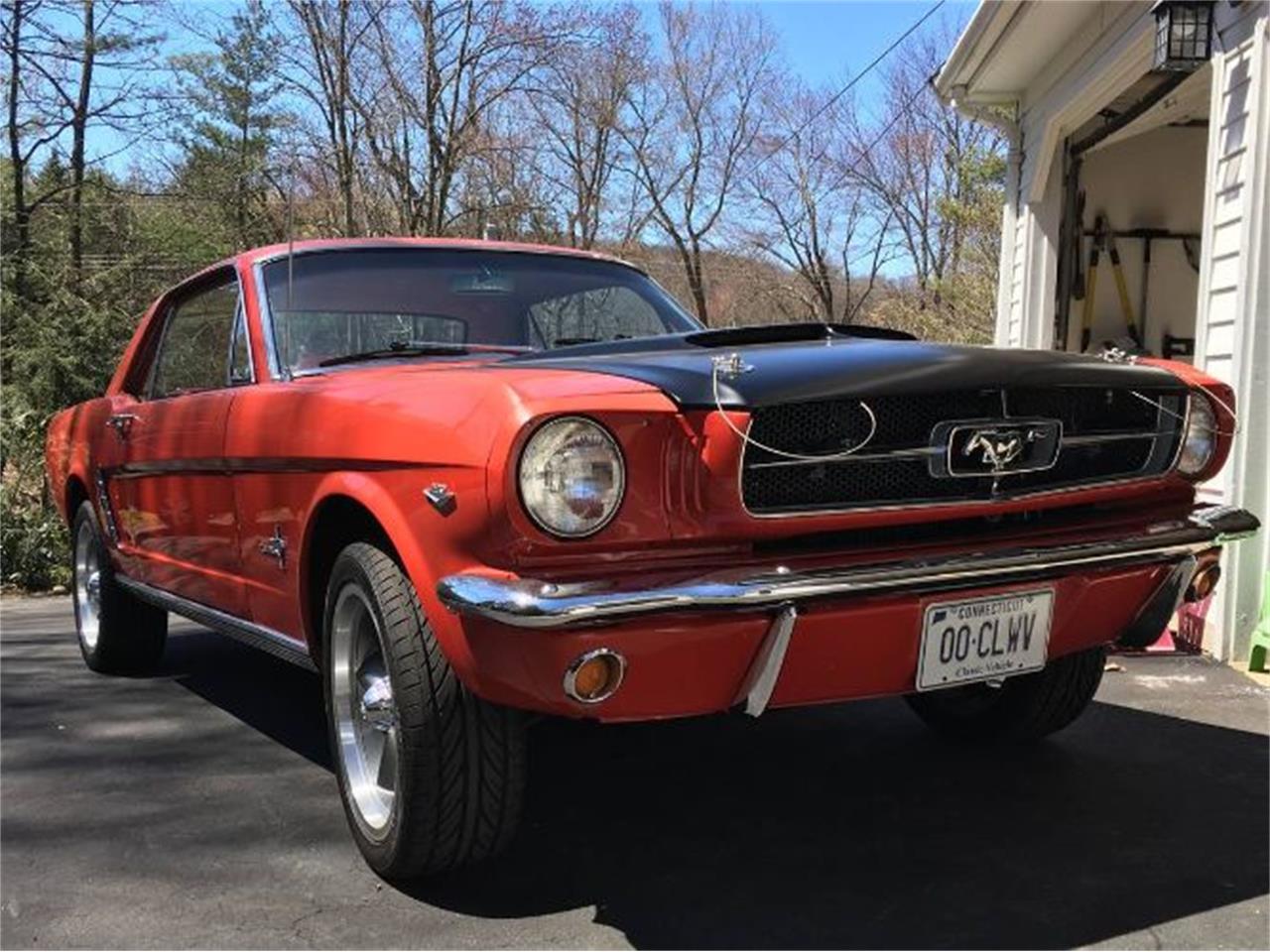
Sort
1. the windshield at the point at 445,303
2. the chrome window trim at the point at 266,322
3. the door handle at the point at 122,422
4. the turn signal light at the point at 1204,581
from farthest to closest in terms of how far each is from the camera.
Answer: the door handle at the point at 122,422
the windshield at the point at 445,303
the chrome window trim at the point at 266,322
the turn signal light at the point at 1204,581

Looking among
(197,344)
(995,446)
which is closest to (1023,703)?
(995,446)

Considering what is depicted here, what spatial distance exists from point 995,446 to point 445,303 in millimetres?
1919

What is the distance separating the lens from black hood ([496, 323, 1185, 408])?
7.63 feet

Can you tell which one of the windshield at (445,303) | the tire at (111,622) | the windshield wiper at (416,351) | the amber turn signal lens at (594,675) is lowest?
the tire at (111,622)

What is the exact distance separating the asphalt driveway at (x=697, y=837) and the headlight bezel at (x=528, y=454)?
93 centimetres

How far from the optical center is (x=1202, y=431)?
9.68 ft

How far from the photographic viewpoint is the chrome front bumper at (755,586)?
212 centimetres

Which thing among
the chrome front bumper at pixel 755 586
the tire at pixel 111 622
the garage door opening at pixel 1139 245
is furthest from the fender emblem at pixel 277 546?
the garage door opening at pixel 1139 245

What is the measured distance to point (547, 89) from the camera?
19.6 meters

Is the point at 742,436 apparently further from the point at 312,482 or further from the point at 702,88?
the point at 702,88

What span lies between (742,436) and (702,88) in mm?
26734

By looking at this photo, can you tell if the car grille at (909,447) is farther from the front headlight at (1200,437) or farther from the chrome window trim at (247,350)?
the chrome window trim at (247,350)

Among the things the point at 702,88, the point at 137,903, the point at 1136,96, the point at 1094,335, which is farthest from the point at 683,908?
the point at 702,88

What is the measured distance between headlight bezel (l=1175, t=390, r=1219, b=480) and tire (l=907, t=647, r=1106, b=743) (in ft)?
2.28
